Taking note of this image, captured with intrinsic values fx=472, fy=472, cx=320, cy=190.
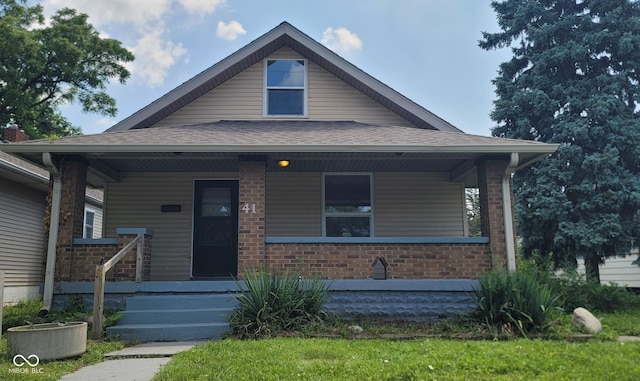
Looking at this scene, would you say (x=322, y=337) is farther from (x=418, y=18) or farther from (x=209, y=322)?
(x=418, y=18)

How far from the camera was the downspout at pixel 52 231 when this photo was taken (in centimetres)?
741

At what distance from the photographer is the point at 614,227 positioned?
1079 centimetres

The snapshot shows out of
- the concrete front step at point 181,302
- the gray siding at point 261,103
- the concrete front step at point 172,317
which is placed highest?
the gray siding at point 261,103

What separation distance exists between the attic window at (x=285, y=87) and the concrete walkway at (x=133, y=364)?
5.74m

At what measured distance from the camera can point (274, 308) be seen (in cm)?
654

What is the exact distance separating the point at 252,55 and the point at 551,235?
333 inches

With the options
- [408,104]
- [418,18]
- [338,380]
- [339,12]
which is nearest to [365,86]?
[408,104]

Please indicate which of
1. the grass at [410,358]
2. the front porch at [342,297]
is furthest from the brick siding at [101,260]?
the grass at [410,358]

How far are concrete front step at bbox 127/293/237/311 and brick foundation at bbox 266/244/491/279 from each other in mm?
986

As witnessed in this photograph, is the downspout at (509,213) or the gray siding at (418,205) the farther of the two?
the gray siding at (418,205)

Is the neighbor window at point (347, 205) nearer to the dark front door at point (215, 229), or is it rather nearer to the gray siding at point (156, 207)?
the dark front door at point (215, 229)

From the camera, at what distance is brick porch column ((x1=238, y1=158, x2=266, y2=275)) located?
7691 mm

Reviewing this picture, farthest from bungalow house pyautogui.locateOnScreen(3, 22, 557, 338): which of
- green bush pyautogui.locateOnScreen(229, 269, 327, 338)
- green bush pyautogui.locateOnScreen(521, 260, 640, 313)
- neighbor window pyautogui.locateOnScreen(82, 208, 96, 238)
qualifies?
neighbor window pyautogui.locateOnScreen(82, 208, 96, 238)

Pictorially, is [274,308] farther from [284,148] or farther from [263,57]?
[263,57]
